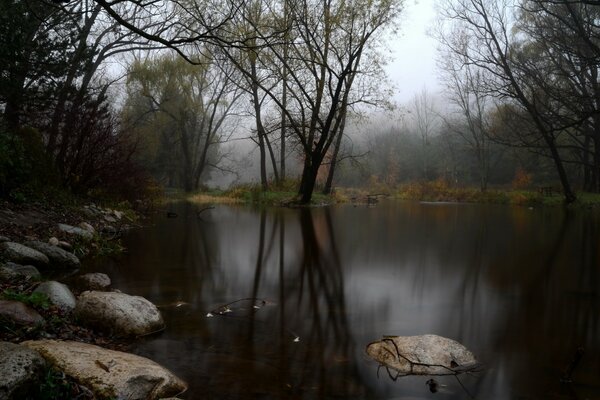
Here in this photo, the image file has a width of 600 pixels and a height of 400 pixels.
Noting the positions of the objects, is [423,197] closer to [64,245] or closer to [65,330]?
[64,245]

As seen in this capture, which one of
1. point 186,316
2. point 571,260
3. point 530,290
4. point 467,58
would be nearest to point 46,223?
point 186,316

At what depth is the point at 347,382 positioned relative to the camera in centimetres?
348

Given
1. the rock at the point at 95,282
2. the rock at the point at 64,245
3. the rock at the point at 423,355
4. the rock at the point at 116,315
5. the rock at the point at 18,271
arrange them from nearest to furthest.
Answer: the rock at the point at 423,355
the rock at the point at 116,315
the rock at the point at 18,271
the rock at the point at 95,282
the rock at the point at 64,245

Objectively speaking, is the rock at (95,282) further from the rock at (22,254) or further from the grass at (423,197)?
the grass at (423,197)

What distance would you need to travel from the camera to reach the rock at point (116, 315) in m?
4.30

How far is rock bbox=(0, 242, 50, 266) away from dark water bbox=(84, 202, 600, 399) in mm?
996

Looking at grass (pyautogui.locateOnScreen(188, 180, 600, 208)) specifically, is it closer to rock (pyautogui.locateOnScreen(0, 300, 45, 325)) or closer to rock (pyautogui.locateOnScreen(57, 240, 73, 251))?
rock (pyautogui.locateOnScreen(57, 240, 73, 251))

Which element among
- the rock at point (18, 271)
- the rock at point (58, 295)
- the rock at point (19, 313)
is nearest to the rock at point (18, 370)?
the rock at point (19, 313)

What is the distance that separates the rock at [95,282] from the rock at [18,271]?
0.61 m

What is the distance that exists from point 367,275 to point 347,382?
3888mm

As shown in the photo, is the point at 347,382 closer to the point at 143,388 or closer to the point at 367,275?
the point at 143,388

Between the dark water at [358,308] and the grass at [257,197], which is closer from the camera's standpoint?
the dark water at [358,308]

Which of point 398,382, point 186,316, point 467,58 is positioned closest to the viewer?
point 398,382

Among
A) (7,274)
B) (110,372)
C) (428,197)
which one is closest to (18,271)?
(7,274)
